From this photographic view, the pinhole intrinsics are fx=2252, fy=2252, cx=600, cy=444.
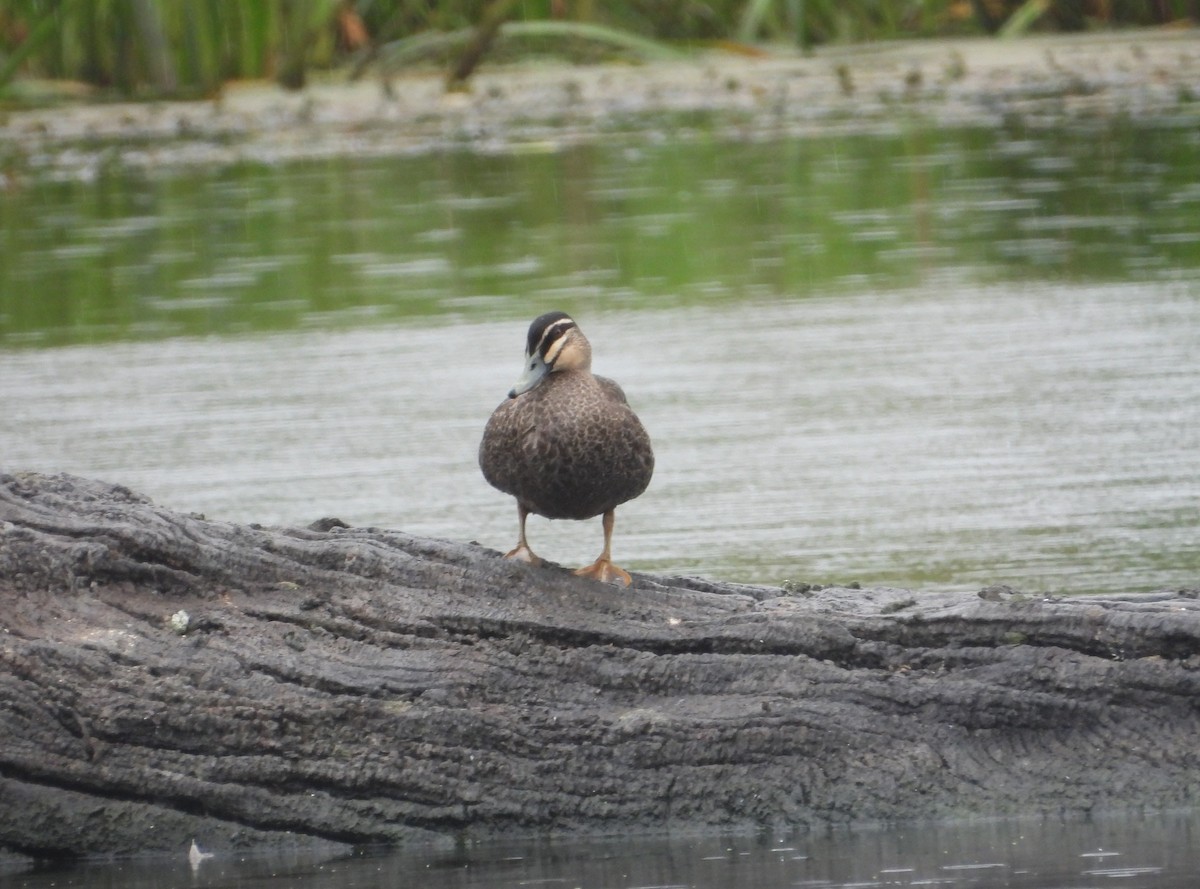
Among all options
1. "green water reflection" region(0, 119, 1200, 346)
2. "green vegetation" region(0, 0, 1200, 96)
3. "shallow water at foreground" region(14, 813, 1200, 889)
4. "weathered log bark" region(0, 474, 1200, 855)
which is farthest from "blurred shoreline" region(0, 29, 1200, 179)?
"shallow water at foreground" region(14, 813, 1200, 889)

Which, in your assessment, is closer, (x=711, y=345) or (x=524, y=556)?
(x=524, y=556)

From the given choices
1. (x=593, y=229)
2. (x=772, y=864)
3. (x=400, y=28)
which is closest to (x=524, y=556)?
(x=772, y=864)

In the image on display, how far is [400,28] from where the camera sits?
78.3 feet

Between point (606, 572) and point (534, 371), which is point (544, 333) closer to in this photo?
point (534, 371)

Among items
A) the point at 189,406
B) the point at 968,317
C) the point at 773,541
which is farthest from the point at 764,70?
the point at 773,541

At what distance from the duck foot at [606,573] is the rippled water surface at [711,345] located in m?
1.71

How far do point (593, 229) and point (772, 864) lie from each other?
9576 millimetres

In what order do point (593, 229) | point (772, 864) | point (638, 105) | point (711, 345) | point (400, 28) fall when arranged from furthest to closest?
point (400, 28) → point (638, 105) → point (593, 229) → point (711, 345) → point (772, 864)

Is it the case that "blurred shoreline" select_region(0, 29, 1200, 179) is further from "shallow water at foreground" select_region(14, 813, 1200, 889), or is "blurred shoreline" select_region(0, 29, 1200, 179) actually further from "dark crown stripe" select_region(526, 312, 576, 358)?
"shallow water at foreground" select_region(14, 813, 1200, 889)

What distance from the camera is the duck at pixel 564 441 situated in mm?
4730

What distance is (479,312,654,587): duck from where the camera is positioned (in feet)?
15.5

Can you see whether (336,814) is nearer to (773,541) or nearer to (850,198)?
(773,541)

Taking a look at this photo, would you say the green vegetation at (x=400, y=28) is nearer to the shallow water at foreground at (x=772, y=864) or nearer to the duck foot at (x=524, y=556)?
the duck foot at (x=524, y=556)

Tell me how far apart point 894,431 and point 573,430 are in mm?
3915
